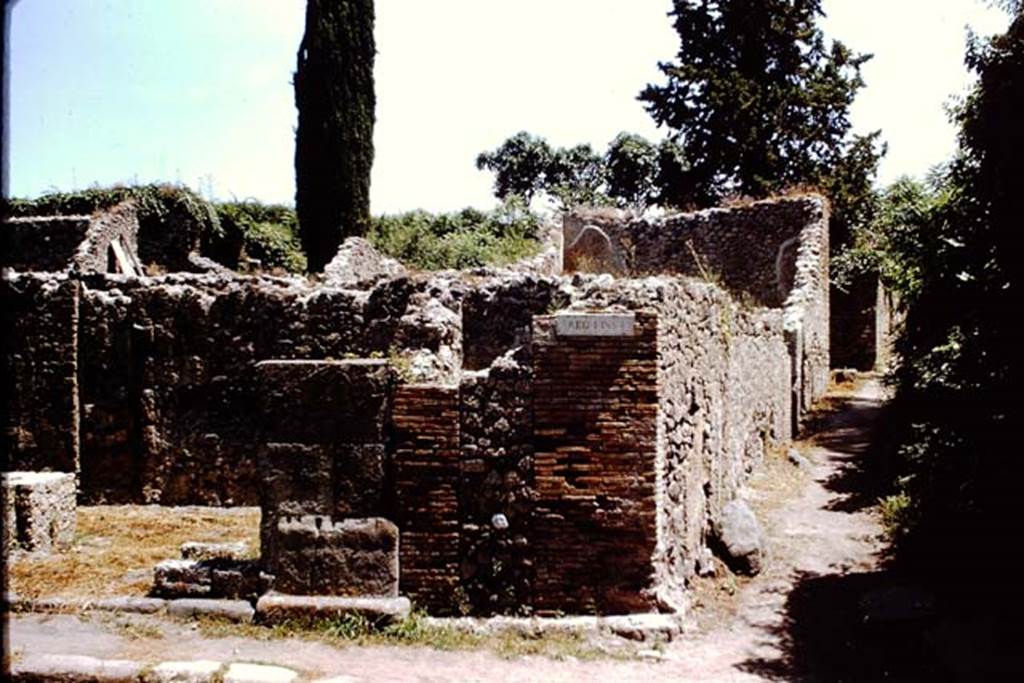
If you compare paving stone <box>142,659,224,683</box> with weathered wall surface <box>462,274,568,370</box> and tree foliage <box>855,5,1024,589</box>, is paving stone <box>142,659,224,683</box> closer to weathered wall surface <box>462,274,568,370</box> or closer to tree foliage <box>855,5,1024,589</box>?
weathered wall surface <box>462,274,568,370</box>

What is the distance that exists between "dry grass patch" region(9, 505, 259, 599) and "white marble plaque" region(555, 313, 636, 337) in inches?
144

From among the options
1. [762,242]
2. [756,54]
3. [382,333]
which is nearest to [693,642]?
[382,333]

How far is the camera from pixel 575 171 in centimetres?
5234

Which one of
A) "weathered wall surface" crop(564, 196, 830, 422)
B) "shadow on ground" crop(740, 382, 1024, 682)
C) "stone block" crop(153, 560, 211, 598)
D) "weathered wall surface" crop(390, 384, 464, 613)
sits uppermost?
"weathered wall surface" crop(564, 196, 830, 422)

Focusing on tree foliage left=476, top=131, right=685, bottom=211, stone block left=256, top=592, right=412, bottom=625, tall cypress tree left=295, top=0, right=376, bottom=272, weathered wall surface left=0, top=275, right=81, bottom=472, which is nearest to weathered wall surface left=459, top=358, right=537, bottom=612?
stone block left=256, top=592, right=412, bottom=625

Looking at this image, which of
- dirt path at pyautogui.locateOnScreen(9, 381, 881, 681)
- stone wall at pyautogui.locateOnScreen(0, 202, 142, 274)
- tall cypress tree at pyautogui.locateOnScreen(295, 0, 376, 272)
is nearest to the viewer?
dirt path at pyautogui.locateOnScreen(9, 381, 881, 681)

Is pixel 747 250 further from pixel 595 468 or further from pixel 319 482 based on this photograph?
pixel 319 482

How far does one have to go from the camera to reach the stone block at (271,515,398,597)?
291 inches

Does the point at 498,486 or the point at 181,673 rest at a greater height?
the point at 498,486

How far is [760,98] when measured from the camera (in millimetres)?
30938

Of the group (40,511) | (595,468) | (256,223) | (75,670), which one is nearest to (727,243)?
(256,223)

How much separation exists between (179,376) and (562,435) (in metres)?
6.63

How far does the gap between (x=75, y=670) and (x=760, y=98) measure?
2929cm

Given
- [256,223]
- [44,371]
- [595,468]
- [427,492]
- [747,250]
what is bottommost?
[427,492]
